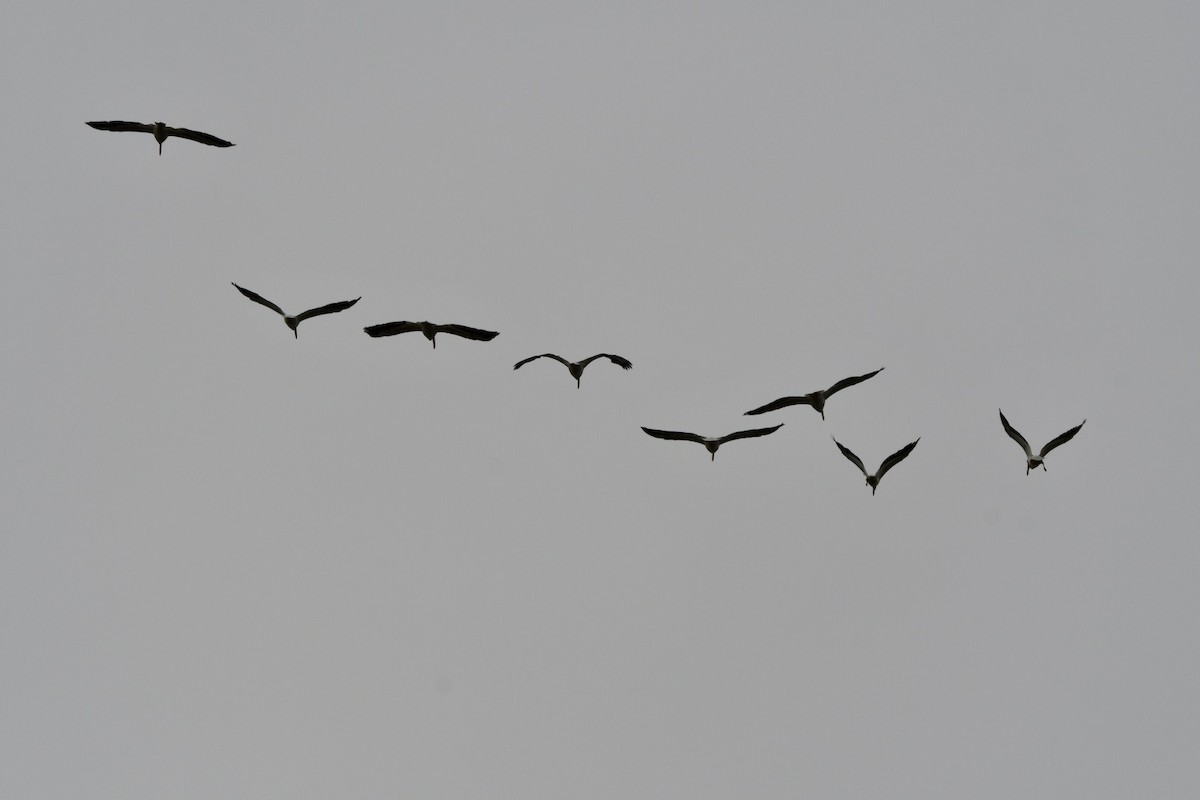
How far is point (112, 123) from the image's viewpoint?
106ft

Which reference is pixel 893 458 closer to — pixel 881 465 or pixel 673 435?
pixel 881 465

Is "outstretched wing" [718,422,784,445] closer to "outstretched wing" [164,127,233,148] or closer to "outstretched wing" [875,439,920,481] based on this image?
"outstretched wing" [875,439,920,481]

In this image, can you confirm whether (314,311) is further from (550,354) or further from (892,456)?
(892,456)

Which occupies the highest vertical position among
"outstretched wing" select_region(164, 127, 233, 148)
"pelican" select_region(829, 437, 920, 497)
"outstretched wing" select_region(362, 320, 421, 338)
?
"outstretched wing" select_region(164, 127, 233, 148)

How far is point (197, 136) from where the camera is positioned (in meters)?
32.3

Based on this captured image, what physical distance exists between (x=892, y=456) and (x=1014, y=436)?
12.2 feet

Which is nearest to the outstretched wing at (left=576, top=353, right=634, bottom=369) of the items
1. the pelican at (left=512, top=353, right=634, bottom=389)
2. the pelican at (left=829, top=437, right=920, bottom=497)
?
the pelican at (left=512, top=353, right=634, bottom=389)

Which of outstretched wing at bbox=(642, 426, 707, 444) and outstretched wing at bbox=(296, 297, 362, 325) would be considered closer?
outstretched wing at bbox=(296, 297, 362, 325)

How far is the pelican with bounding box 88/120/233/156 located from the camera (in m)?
32.2

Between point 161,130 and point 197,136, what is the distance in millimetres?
1242

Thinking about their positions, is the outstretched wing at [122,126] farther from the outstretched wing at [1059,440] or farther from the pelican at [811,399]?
the outstretched wing at [1059,440]

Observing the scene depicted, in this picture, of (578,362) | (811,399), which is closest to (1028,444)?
(811,399)

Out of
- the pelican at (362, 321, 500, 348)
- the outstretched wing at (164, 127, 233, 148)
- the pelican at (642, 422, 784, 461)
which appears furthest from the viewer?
the pelican at (642, 422, 784, 461)

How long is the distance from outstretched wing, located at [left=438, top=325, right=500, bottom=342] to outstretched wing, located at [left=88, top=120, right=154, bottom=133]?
9.81m
